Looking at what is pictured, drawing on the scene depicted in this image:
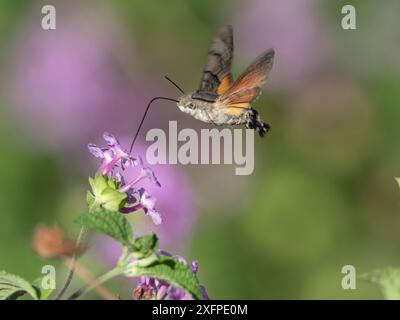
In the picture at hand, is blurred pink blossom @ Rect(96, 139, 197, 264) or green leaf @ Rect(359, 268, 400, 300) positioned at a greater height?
blurred pink blossom @ Rect(96, 139, 197, 264)

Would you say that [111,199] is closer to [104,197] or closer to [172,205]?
[104,197]

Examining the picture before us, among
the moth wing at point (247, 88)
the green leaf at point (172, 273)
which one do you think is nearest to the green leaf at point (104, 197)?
the green leaf at point (172, 273)

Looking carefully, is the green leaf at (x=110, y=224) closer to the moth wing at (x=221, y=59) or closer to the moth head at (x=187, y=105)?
the moth head at (x=187, y=105)

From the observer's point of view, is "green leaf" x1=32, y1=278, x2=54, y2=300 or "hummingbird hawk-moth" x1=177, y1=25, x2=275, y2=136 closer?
"green leaf" x1=32, y1=278, x2=54, y2=300

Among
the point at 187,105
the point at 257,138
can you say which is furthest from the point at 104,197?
the point at 257,138

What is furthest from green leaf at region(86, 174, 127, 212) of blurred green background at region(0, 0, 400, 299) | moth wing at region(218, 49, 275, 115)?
blurred green background at region(0, 0, 400, 299)

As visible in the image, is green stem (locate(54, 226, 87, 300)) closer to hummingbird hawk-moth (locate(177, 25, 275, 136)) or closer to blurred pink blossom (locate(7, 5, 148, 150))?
hummingbird hawk-moth (locate(177, 25, 275, 136))

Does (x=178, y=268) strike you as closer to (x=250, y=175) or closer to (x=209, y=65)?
(x=209, y=65)
